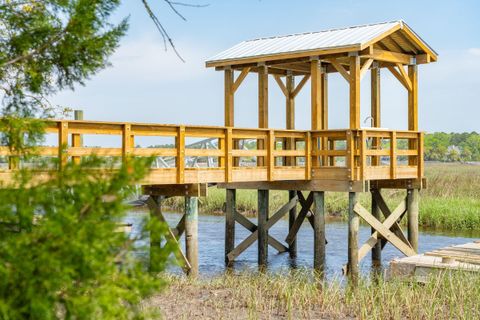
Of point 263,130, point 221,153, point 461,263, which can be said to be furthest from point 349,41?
point 461,263

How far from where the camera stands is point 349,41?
14.6 metres

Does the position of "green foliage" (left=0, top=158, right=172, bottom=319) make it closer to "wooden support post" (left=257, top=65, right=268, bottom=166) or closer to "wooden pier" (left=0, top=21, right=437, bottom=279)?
"wooden pier" (left=0, top=21, right=437, bottom=279)

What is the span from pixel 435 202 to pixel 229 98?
1080 centimetres

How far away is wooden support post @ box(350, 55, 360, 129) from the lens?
47.6ft

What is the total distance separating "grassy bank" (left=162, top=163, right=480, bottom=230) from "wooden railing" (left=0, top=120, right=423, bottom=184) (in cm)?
660

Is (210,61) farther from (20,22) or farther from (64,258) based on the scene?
(64,258)

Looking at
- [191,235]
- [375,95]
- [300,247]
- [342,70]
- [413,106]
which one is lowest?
[300,247]

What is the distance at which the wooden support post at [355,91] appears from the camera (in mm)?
14516

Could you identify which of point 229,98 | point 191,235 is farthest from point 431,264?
point 229,98

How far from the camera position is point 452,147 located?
111812mm

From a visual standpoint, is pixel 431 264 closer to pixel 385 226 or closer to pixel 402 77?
pixel 385 226

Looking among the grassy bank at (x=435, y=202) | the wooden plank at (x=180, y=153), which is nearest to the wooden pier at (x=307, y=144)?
the wooden plank at (x=180, y=153)

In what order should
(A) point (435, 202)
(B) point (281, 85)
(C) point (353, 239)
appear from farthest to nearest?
(A) point (435, 202)
(B) point (281, 85)
(C) point (353, 239)

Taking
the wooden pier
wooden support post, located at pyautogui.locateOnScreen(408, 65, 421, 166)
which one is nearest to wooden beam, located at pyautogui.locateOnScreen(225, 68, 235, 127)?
the wooden pier
